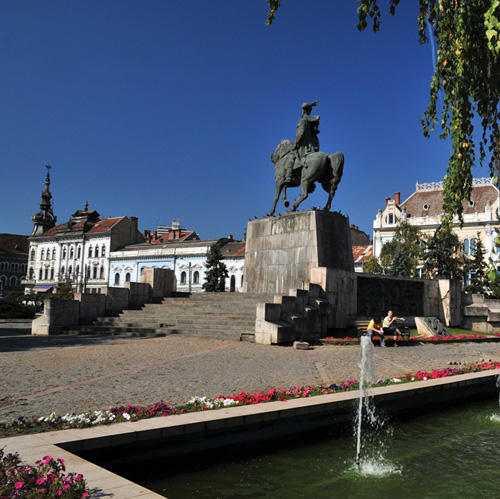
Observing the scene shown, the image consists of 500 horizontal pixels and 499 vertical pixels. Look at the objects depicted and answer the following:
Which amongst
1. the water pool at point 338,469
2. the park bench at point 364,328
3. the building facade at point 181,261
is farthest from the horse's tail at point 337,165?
the building facade at point 181,261

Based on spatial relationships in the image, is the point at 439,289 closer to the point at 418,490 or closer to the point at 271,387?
the point at 271,387

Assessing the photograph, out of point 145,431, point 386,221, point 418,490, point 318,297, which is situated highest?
point 386,221

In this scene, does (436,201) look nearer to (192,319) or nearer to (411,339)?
(411,339)

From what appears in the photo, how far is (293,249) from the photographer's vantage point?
1734 centimetres

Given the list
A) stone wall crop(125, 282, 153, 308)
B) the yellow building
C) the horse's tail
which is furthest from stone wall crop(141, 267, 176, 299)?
the yellow building

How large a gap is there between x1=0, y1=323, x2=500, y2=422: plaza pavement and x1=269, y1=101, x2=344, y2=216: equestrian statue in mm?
6775

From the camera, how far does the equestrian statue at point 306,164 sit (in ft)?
58.7

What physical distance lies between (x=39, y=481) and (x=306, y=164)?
1621 cm

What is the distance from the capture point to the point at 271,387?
295 inches

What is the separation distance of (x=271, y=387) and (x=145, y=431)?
3265mm

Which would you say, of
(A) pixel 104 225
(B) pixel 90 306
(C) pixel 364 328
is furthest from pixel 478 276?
(A) pixel 104 225

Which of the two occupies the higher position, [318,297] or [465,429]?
[318,297]

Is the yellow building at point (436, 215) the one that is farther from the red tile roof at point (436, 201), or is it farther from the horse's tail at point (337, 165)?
the horse's tail at point (337, 165)

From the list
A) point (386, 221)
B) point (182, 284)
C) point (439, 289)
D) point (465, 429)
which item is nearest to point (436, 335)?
point (439, 289)
